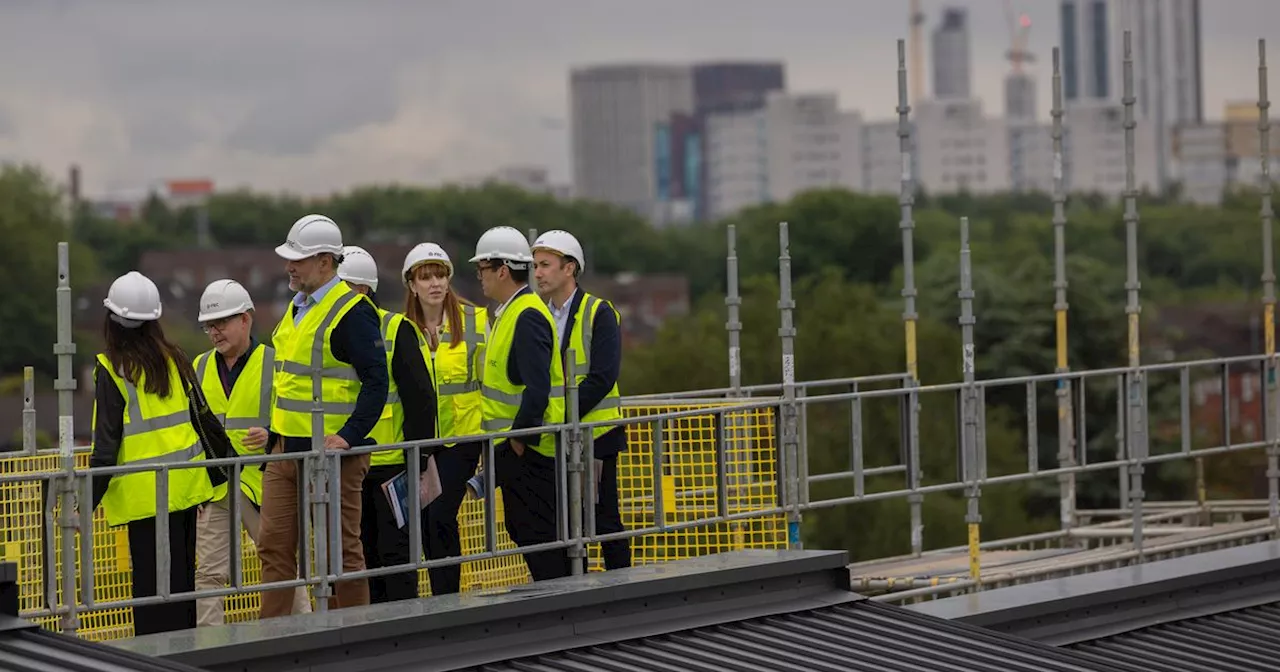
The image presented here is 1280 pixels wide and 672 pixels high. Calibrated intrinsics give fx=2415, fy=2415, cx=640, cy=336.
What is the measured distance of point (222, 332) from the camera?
10664mm

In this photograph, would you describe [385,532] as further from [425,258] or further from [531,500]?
[425,258]

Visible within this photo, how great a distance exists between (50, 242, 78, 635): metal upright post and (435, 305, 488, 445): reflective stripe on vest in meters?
2.98

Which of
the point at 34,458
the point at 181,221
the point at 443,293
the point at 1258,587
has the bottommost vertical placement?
the point at 1258,587

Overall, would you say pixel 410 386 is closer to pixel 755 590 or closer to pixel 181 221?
pixel 755 590

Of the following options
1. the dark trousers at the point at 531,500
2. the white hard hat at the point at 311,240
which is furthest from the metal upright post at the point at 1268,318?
the white hard hat at the point at 311,240

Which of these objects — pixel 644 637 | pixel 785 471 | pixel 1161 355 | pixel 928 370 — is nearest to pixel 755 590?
pixel 644 637

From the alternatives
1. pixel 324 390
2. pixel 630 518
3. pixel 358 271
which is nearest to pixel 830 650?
pixel 324 390

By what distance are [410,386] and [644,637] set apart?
1.60 metres

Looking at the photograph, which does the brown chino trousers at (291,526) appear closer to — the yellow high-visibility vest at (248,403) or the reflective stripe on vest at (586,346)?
the yellow high-visibility vest at (248,403)

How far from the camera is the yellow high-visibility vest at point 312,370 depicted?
10016 millimetres

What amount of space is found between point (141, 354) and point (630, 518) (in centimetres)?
375

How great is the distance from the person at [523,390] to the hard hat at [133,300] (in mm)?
1584

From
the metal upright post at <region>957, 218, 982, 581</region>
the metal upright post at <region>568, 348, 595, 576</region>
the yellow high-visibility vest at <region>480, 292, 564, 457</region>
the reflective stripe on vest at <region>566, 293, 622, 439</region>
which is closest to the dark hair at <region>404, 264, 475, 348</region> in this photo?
the yellow high-visibility vest at <region>480, 292, 564, 457</region>

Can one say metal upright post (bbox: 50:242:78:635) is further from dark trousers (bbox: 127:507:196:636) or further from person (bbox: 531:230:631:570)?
person (bbox: 531:230:631:570)
